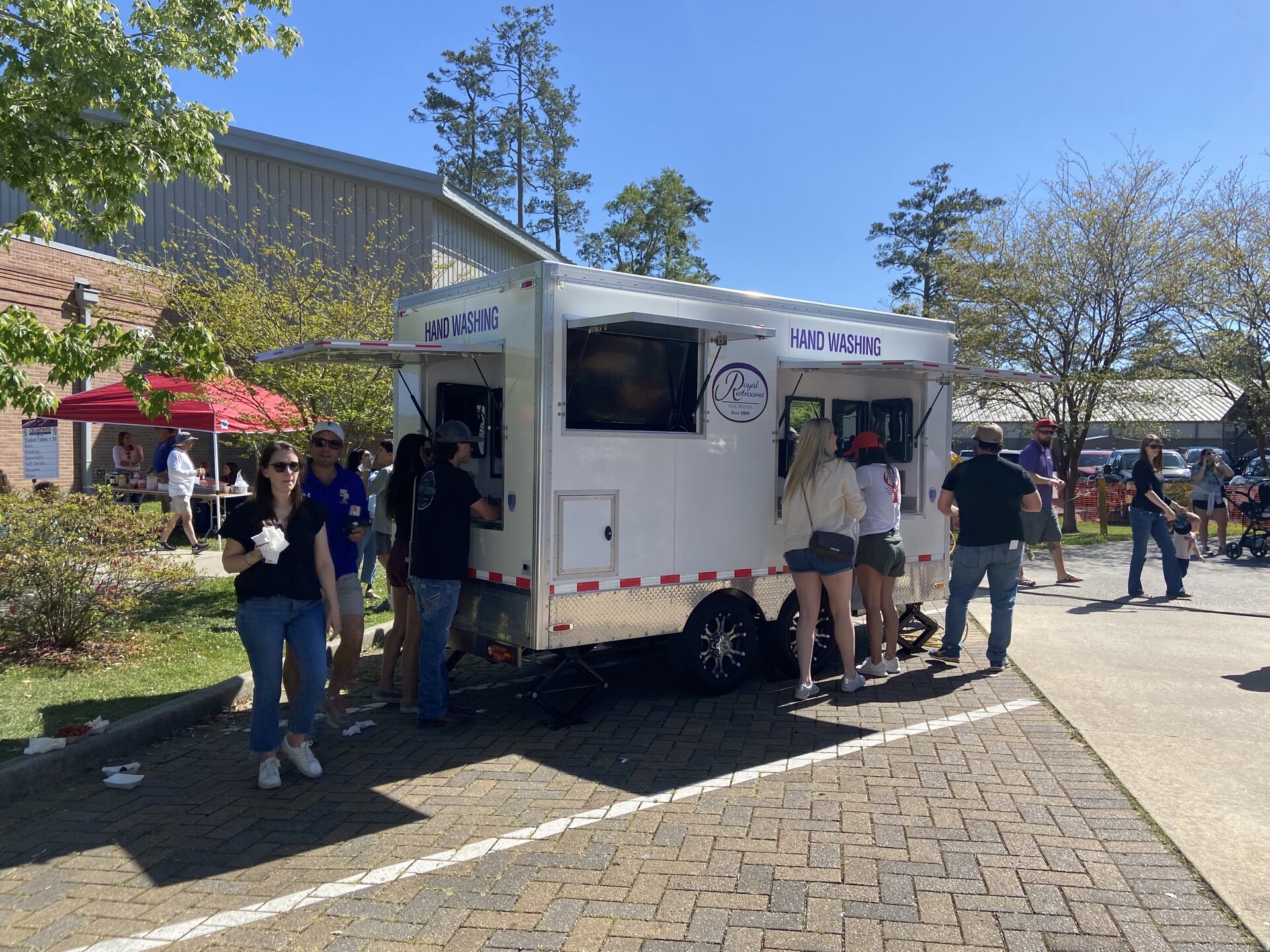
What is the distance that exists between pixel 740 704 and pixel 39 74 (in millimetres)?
6514

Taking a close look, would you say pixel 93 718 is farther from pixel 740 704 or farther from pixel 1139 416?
pixel 1139 416

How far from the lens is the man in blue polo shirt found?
5742 millimetres

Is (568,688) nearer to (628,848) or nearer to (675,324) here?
(628,848)

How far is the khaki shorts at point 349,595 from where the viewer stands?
234 inches

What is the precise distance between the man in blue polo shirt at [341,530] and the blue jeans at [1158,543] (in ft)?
27.4

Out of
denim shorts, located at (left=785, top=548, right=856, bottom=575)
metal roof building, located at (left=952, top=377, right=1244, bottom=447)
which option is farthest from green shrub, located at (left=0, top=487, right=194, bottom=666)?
metal roof building, located at (left=952, top=377, right=1244, bottom=447)

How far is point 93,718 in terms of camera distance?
223 inches

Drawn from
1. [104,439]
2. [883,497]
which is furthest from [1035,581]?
[104,439]

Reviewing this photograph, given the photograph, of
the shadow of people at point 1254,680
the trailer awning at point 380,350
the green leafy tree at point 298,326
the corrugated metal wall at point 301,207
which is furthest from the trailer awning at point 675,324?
the corrugated metal wall at point 301,207

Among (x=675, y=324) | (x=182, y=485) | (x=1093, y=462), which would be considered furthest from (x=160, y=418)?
(x=1093, y=462)

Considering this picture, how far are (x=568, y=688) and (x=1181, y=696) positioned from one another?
13.6ft

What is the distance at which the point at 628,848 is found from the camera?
4.12 m

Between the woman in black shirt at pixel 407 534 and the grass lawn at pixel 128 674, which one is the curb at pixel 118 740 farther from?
the woman in black shirt at pixel 407 534

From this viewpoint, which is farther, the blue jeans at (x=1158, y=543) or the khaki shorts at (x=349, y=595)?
the blue jeans at (x=1158, y=543)
